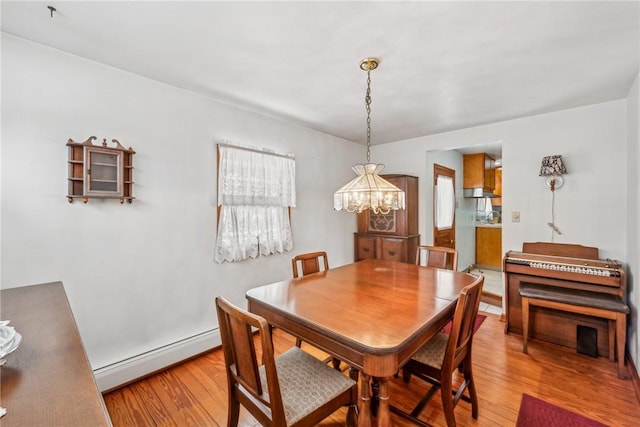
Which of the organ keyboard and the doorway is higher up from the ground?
the doorway

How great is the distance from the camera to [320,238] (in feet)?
12.4

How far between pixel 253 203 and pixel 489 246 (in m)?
4.93

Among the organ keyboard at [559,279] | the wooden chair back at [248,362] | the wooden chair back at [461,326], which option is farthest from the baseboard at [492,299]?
the wooden chair back at [248,362]

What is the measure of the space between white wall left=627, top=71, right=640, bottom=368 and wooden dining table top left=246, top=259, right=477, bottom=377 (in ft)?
4.51

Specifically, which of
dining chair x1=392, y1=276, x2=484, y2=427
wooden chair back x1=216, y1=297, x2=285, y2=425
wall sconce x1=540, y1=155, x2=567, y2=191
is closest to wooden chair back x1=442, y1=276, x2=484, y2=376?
dining chair x1=392, y1=276, x2=484, y2=427

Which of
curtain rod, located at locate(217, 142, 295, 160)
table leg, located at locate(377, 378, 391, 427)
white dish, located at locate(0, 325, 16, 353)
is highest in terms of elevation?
curtain rod, located at locate(217, 142, 295, 160)

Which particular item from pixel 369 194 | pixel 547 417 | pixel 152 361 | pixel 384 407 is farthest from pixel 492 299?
pixel 152 361

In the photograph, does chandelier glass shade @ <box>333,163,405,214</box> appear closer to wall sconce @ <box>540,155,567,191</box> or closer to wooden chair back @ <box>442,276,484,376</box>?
wooden chair back @ <box>442,276,484,376</box>

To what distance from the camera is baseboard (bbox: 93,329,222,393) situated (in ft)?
6.72

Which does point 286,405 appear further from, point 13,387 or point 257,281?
point 257,281

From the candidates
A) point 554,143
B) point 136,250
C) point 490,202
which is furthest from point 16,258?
point 490,202

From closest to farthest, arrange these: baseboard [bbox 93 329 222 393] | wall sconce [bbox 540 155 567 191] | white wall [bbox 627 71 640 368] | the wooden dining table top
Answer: the wooden dining table top, baseboard [bbox 93 329 222 393], white wall [bbox 627 71 640 368], wall sconce [bbox 540 155 567 191]

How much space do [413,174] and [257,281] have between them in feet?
8.68

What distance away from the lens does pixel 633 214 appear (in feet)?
7.66
